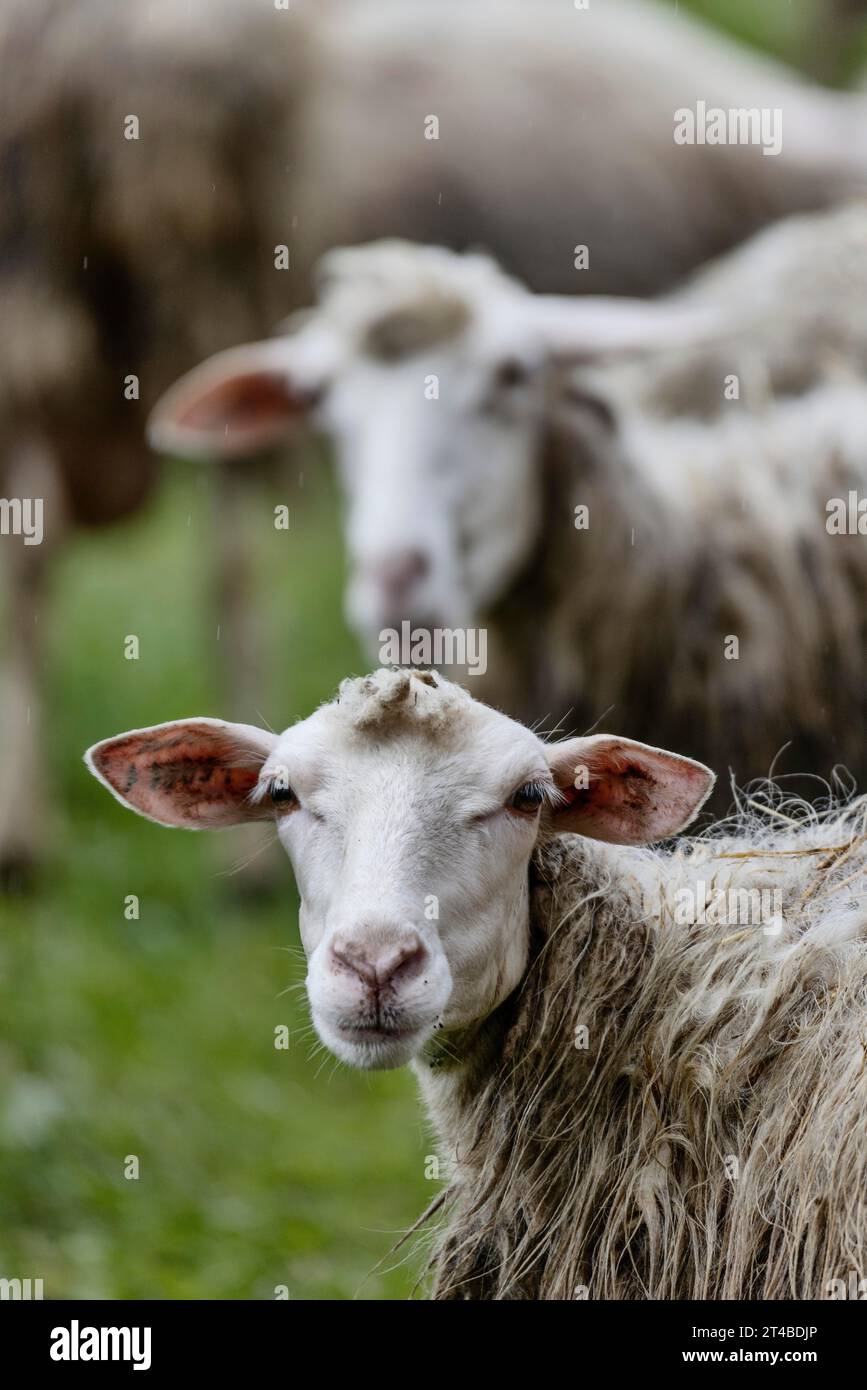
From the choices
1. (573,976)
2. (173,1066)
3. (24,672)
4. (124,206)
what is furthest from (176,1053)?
(573,976)

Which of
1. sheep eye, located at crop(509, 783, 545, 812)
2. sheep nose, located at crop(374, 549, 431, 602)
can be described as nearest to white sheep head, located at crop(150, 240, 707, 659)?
sheep nose, located at crop(374, 549, 431, 602)

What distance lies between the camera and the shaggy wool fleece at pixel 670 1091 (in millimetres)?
2072

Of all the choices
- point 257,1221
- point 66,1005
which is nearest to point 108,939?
point 66,1005

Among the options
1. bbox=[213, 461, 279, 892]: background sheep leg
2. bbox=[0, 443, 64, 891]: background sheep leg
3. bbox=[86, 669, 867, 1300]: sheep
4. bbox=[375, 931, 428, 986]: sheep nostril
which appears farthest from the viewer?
bbox=[213, 461, 279, 892]: background sheep leg

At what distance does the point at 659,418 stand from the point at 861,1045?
2092 mm

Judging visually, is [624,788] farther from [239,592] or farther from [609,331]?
[239,592]

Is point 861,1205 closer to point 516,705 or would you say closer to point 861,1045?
point 861,1045

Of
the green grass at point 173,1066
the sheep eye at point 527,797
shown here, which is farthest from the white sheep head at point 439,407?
the sheep eye at point 527,797

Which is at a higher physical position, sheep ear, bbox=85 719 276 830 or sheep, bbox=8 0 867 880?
sheep, bbox=8 0 867 880

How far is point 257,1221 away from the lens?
403 cm

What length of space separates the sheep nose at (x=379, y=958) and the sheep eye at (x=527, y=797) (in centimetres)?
23

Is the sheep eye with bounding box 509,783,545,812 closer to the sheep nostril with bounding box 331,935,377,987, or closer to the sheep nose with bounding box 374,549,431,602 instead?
the sheep nostril with bounding box 331,935,377,987

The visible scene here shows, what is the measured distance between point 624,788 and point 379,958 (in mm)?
428

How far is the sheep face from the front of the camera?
1861mm
